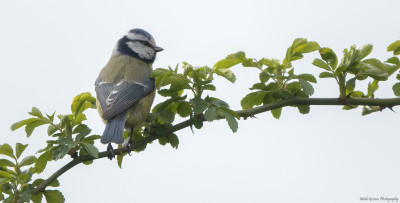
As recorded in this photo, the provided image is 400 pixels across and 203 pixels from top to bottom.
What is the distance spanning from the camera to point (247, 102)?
2.32 metres

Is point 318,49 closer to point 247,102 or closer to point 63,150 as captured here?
point 247,102

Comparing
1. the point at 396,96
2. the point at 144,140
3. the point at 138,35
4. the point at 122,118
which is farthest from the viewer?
the point at 138,35

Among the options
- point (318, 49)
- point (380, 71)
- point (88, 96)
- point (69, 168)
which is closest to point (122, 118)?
point (88, 96)

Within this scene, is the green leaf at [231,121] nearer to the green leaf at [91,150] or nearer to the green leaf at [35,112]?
the green leaf at [91,150]

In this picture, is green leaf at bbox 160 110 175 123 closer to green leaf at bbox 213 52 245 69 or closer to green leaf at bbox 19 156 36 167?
green leaf at bbox 213 52 245 69

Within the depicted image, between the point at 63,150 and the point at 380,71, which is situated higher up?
the point at 380,71

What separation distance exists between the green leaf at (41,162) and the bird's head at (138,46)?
234 cm

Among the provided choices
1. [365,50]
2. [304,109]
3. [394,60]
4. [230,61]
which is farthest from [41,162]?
[394,60]

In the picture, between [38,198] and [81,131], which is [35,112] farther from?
[38,198]

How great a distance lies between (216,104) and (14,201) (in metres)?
1.09

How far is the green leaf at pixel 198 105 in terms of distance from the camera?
2.21 metres

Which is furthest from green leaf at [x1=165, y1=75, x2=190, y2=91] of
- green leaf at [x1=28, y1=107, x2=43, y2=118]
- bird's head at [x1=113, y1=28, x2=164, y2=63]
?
bird's head at [x1=113, y1=28, x2=164, y2=63]

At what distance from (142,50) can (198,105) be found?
2626mm

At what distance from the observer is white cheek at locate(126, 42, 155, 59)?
15.4ft
